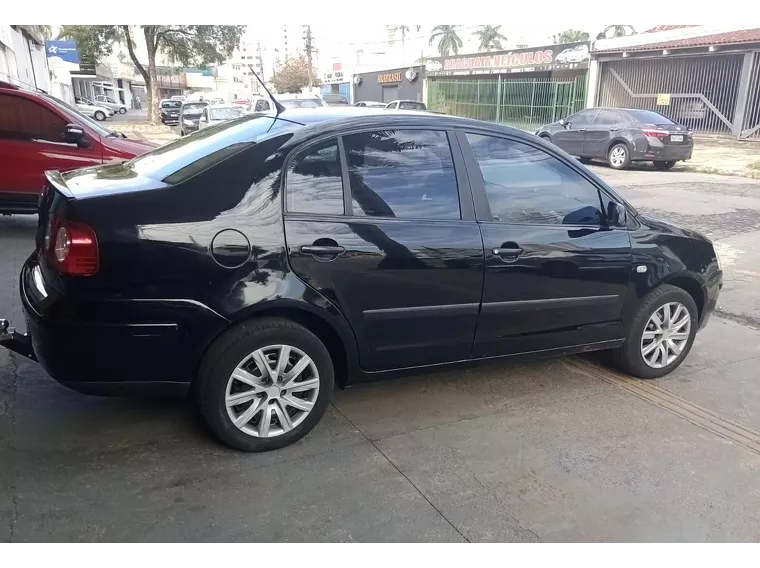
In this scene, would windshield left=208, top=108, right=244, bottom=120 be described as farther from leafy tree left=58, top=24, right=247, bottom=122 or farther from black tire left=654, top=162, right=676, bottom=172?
leafy tree left=58, top=24, right=247, bottom=122

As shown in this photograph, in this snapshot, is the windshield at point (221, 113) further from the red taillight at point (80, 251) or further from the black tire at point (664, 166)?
the red taillight at point (80, 251)

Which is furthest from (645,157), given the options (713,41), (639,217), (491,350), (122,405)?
(122,405)

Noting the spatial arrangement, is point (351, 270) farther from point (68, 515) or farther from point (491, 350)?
point (68, 515)

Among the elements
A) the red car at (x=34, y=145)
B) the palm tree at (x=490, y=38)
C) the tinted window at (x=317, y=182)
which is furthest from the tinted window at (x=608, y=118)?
the palm tree at (x=490, y=38)

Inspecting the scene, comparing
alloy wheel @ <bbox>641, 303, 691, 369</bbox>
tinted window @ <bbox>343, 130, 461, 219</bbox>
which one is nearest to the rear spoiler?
tinted window @ <bbox>343, 130, 461, 219</bbox>

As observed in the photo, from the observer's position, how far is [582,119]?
17.5m

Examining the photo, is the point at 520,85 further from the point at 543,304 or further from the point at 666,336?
the point at 543,304

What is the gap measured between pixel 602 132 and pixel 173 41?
2815 centimetres

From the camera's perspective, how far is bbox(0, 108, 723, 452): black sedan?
9.62 feet

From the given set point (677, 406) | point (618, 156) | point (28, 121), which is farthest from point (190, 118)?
point (677, 406)

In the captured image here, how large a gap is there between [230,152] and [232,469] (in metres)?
1.59

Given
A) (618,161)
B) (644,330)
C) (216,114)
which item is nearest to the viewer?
(644,330)

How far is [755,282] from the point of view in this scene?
6789 millimetres

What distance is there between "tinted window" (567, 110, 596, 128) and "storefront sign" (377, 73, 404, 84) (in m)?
23.6
